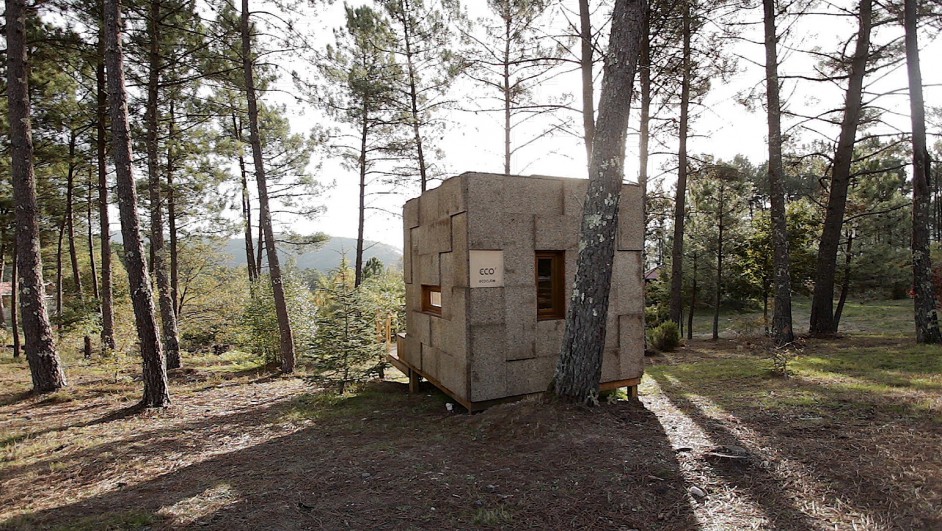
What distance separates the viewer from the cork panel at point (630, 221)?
538 cm

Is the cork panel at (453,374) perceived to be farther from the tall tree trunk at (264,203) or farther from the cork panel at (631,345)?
the tall tree trunk at (264,203)

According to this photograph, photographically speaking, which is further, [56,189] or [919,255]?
[56,189]

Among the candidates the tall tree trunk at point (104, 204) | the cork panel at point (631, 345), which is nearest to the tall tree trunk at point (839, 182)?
the cork panel at point (631, 345)

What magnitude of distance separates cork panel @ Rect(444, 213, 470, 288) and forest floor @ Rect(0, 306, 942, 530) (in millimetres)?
1494

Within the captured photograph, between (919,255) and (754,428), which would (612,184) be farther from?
(919,255)

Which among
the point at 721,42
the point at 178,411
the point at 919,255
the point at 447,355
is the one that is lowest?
the point at 178,411

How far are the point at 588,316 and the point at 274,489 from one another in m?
3.15

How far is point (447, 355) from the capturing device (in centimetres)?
541

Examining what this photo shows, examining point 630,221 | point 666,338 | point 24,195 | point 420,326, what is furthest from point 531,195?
point 24,195

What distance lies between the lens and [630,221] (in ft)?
17.8

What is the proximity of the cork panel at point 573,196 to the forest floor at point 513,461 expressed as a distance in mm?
2299

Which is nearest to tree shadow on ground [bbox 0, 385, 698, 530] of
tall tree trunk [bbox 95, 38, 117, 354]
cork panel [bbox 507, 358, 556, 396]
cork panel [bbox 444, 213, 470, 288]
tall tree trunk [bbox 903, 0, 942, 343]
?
cork panel [bbox 507, 358, 556, 396]

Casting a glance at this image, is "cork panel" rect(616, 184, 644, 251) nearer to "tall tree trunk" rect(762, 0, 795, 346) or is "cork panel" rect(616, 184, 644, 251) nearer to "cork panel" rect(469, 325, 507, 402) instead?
"cork panel" rect(469, 325, 507, 402)

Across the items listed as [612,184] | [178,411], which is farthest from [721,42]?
[178,411]
